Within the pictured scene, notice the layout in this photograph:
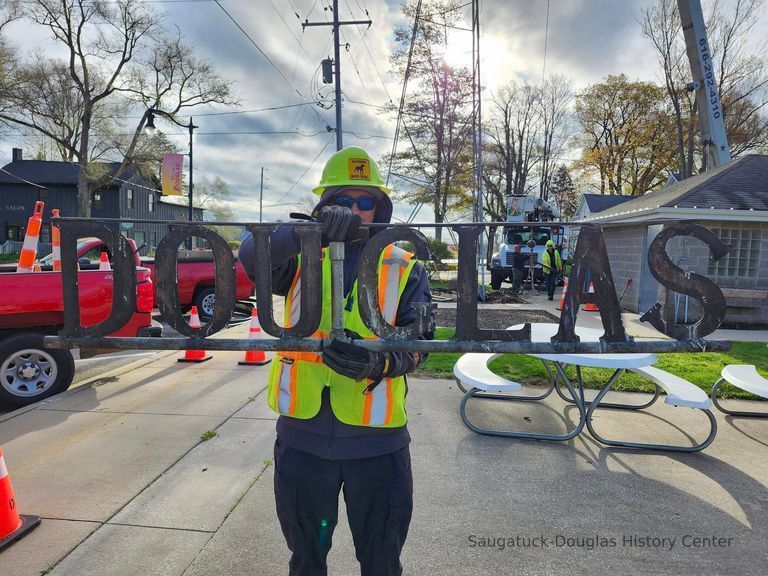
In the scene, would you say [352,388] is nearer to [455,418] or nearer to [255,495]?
[255,495]

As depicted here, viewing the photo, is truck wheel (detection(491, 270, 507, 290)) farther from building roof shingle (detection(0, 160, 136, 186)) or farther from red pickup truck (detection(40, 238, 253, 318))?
building roof shingle (detection(0, 160, 136, 186))

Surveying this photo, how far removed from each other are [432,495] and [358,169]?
2140 mm

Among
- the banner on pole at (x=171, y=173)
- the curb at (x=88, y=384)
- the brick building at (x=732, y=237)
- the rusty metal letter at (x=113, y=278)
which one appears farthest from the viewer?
the banner on pole at (x=171, y=173)

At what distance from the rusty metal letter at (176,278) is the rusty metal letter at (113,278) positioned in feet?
0.36

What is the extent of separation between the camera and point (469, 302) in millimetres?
1622

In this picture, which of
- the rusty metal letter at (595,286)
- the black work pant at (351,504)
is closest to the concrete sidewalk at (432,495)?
the black work pant at (351,504)

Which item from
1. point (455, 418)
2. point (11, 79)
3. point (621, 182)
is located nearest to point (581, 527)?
point (455, 418)

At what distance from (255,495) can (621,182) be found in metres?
39.8

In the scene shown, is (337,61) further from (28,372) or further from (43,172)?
(43,172)

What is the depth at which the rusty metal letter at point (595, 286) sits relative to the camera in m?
1.57

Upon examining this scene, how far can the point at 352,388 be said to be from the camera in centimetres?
175

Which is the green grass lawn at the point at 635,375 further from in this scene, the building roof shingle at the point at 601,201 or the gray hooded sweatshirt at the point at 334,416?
the building roof shingle at the point at 601,201

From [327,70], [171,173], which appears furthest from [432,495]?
[171,173]

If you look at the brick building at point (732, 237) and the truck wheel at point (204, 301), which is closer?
the truck wheel at point (204, 301)
